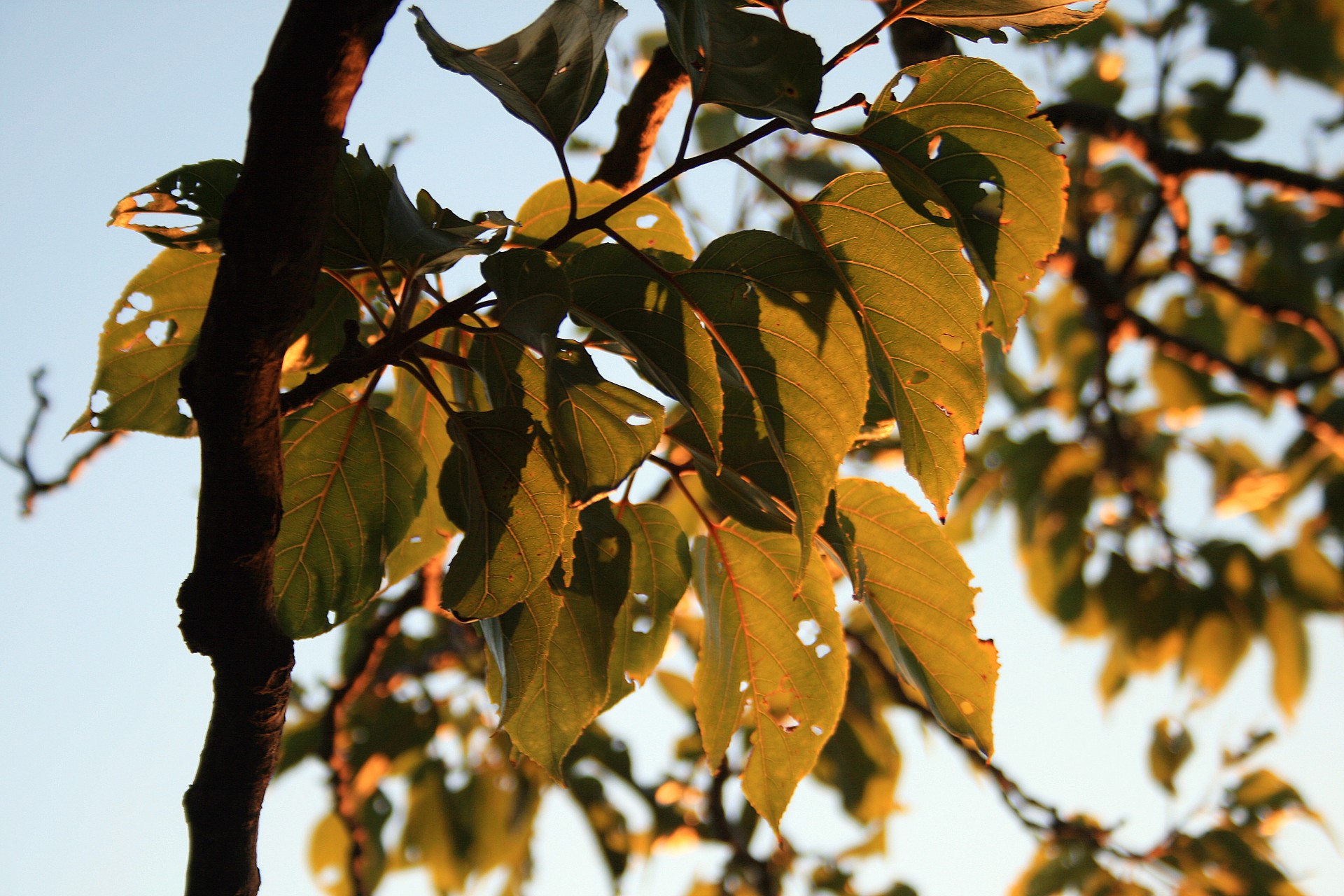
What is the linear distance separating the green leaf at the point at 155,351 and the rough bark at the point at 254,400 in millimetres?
255

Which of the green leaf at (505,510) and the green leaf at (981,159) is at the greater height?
the green leaf at (981,159)

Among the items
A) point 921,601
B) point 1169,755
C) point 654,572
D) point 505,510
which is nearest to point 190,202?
point 505,510

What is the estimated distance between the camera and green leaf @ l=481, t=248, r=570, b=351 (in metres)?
0.70

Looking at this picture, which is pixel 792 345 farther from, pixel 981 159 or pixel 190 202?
pixel 190 202

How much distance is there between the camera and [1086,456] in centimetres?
413

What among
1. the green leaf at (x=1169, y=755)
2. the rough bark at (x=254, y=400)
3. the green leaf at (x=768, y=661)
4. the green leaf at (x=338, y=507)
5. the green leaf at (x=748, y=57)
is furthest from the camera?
the green leaf at (x=1169, y=755)

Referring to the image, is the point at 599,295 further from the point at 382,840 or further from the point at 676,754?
the point at 676,754

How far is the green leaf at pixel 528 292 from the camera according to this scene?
696 millimetres

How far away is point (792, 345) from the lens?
0.80 meters

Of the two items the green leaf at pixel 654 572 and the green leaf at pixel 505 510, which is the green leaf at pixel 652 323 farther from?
the green leaf at pixel 654 572

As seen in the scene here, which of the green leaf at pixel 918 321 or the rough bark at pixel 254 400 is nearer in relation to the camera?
the rough bark at pixel 254 400

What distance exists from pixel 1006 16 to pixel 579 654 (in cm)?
70

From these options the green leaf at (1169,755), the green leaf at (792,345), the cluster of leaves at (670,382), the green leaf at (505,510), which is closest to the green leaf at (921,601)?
the cluster of leaves at (670,382)

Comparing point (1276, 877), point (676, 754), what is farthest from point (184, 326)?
point (1276, 877)
